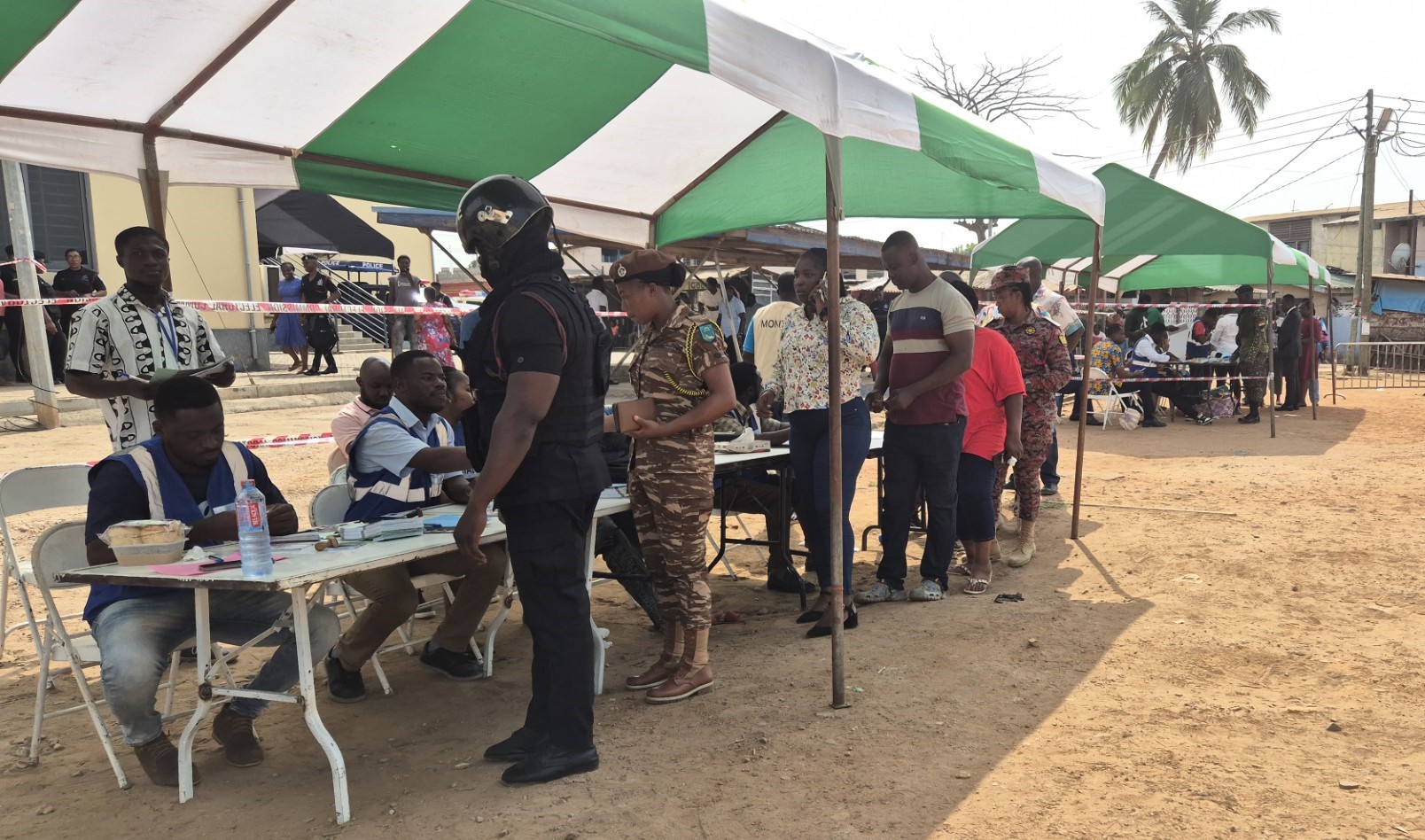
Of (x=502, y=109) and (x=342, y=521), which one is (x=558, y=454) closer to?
(x=342, y=521)

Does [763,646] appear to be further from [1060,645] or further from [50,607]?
[50,607]

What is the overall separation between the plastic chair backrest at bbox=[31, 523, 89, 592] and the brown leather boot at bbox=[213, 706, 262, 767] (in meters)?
0.73

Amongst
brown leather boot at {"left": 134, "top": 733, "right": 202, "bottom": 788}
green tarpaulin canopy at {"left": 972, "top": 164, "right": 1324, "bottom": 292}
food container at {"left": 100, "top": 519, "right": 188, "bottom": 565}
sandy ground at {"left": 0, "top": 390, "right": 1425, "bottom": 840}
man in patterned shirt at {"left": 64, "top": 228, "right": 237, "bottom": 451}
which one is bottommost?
sandy ground at {"left": 0, "top": 390, "right": 1425, "bottom": 840}

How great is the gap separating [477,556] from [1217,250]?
9.85m

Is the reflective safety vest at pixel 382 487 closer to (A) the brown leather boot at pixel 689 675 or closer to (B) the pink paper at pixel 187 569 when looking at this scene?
(B) the pink paper at pixel 187 569

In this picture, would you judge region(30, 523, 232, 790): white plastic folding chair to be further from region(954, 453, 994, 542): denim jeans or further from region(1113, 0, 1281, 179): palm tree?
region(1113, 0, 1281, 179): palm tree

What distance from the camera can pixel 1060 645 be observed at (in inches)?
190

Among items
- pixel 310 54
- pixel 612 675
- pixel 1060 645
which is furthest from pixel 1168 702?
pixel 310 54

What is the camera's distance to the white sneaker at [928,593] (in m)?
5.61

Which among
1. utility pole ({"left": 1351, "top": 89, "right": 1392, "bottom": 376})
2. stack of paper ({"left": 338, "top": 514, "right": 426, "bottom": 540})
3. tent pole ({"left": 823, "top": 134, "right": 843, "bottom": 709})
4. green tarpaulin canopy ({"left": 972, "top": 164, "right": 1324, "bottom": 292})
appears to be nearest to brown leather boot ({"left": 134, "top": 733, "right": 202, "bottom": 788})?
stack of paper ({"left": 338, "top": 514, "right": 426, "bottom": 540})

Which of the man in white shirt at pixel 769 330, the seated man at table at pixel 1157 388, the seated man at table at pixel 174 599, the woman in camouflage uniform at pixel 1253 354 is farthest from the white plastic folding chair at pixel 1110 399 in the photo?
the seated man at table at pixel 174 599

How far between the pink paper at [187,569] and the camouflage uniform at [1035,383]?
470 cm

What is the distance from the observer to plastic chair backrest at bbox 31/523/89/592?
3.46 meters

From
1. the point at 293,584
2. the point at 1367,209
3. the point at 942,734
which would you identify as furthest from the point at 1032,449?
the point at 1367,209
